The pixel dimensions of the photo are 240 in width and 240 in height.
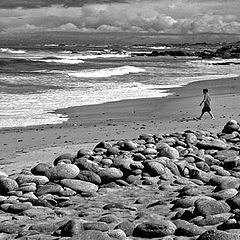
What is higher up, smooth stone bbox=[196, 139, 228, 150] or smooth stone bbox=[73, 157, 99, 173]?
smooth stone bbox=[73, 157, 99, 173]

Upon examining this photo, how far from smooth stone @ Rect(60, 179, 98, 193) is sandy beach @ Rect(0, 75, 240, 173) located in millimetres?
1729

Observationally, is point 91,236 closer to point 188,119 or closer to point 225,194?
point 225,194

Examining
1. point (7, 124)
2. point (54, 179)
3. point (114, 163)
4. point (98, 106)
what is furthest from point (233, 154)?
point (98, 106)

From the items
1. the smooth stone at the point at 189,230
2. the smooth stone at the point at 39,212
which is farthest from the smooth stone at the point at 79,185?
the smooth stone at the point at 189,230

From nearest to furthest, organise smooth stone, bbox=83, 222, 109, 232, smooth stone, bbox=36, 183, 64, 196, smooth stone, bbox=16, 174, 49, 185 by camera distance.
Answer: smooth stone, bbox=83, 222, 109, 232, smooth stone, bbox=36, 183, 64, 196, smooth stone, bbox=16, 174, 49, 185

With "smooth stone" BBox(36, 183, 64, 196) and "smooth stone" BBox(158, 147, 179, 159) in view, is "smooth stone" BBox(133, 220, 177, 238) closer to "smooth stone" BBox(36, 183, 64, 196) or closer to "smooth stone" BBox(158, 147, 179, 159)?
"smooth stone" BBox(36, 183, 64, 196)

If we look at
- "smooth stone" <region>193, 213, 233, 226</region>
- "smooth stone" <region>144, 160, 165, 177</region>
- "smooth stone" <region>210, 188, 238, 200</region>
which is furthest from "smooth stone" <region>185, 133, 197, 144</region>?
"smooth stone" <region>193, 213, 233, 226</region>

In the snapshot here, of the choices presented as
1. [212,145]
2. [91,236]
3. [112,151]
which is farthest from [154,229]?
[212,145]

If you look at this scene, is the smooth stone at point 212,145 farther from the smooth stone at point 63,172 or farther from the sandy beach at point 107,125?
the smooth stone at point 63,172

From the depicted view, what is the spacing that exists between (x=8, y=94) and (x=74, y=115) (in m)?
6.99

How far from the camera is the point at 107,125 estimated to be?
48.3ft

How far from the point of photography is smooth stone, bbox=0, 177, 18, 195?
24.1 feet

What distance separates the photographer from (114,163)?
27.9 feet

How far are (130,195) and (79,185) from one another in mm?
796
